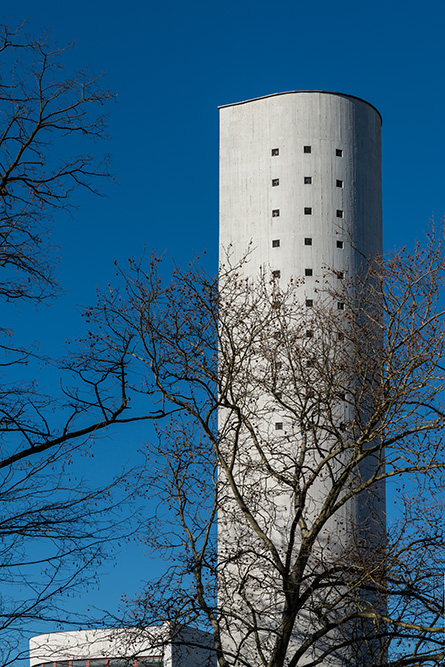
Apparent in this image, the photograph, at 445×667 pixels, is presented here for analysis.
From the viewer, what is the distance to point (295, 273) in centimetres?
3559

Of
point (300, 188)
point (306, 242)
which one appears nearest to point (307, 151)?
point (300, 188)

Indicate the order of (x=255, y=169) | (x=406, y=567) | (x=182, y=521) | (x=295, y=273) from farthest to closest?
(x=255, y=169) < (x=295, y=273) < (x=182, y=521) < (x=406, y=567)

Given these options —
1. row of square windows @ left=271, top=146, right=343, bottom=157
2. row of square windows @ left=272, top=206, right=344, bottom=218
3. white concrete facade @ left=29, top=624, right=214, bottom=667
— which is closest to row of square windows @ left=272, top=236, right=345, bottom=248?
row of square windows @ left=272, top=206, right=344, bottom=218

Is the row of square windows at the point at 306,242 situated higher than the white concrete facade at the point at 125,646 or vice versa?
the row of square windows at the point at 306,242

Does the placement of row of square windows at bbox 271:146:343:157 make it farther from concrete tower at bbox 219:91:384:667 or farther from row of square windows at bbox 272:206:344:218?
row of square windows at bbox 272:206:344:218

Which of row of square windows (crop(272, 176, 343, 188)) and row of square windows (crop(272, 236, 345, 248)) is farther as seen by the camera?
row of square windows (crop(272, 176, 343, 188))

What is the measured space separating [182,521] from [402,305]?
5.58 meters

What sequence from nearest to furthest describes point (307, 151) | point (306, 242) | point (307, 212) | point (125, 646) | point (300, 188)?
point (125, 646)
point (306, 242)
point (307, 212)
point (300, 188)
point (307, 151)

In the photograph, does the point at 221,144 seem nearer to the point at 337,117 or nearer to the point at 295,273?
the point at 337,117

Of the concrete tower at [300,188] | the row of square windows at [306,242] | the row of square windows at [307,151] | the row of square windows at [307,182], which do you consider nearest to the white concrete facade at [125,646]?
the concrete tower at [300,188]

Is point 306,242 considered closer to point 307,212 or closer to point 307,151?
point 307,212

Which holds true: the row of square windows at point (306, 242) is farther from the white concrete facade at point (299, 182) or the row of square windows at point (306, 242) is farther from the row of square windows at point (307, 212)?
the row of square windows at point (307, 212)

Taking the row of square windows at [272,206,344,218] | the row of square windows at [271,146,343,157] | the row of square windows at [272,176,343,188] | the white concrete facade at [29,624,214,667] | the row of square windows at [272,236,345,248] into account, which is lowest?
the white concrete facade at [29,624,214,667]

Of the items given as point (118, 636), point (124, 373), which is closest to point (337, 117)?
point (118, 636)
